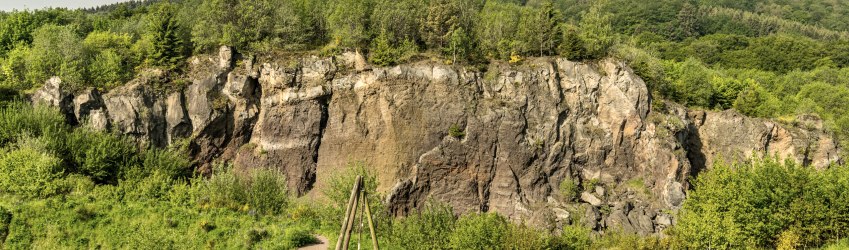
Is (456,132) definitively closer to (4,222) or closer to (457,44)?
(457,44)

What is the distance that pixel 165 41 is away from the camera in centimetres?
4634

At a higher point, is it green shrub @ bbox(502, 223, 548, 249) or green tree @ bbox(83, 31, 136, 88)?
green tree @ bbox(83, 31, 136, 88)

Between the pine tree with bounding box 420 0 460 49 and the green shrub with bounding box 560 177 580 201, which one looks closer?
the green shrub with bounding box 560 177 580 201

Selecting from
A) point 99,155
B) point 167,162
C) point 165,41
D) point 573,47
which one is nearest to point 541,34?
point 573,47

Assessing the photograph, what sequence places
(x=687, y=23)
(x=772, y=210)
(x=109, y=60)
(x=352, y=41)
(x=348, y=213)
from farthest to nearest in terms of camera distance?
(x=687, y=23) → (x=352, y=41) → (x=109, y=60) → (x=772, y=210) → (x=348, y=213)

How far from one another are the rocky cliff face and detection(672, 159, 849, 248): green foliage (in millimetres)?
13395

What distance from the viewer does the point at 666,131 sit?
4356 centimetres

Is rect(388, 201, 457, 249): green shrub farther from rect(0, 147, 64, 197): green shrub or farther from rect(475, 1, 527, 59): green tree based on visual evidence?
rect(0, 147, 64, 197): green shrub

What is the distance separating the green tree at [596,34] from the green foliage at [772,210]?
1957 cm

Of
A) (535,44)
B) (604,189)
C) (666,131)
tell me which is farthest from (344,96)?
(666,131)

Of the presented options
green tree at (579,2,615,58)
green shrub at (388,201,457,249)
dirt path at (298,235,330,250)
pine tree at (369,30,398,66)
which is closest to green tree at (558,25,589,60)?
green tree at (579,2,615,58)

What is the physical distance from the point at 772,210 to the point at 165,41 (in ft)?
143

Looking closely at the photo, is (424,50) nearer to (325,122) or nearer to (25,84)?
(325,122)

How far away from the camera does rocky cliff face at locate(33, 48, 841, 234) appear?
43.4 metres
